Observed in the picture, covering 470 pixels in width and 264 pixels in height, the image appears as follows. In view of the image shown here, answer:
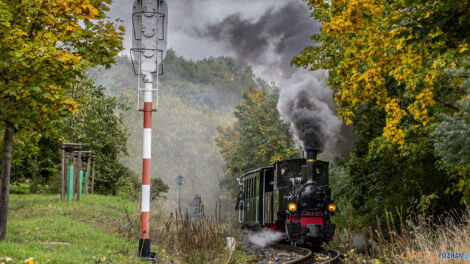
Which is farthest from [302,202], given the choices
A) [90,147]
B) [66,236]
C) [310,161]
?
[90,147]

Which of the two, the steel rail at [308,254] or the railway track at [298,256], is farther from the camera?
the railway track at [298,256]

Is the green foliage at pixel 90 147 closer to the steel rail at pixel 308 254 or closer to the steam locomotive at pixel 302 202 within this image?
the steam locomotive at pixel 302 202

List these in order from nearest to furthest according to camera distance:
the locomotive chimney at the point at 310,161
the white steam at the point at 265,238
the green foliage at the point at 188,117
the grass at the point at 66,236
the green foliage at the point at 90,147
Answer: the grass at the point at 66,236, the locomotive chimney at the point at 310,161, the white steam at the point at 265,238, the green foliage at the point at 90,147, the green foliage at the point at 188,117

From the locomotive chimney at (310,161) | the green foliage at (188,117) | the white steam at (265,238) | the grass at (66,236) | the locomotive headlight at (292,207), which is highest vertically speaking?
the green foliage at (188,117)

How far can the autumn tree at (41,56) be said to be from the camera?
942cm

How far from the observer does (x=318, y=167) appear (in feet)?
48.6

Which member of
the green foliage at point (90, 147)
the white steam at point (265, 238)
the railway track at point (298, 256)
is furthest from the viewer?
the green foliage at point (90, 147)

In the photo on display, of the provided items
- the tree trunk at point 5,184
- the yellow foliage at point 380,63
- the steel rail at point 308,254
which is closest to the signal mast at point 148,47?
the tree trunk at point 5,184

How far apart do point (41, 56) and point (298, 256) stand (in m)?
8.70

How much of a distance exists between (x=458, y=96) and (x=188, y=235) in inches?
275

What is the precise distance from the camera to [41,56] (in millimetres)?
9328

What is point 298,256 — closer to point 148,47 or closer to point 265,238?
point 265,238

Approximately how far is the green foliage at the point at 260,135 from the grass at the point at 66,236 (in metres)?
21.1

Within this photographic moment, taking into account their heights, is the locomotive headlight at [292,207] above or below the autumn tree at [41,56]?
below
